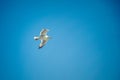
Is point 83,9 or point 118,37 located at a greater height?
point 83,9

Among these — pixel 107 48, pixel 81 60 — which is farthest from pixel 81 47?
pixel 107 48

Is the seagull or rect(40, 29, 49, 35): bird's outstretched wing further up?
rect(40, 29, 49, 35): bird's outstretched wing

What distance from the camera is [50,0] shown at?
214 cm

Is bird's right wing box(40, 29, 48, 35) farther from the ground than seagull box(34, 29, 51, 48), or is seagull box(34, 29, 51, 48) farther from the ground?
bird's right wing box(40, 29, 48, 35)

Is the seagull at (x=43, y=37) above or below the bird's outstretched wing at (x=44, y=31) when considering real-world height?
below

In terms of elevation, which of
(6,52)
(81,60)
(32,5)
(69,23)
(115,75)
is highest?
(32,5)

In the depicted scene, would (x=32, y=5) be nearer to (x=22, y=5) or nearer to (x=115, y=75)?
(x=22, y=5)

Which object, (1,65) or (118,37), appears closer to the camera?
Result: (1,65)

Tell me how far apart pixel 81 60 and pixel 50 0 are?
2.47 feet

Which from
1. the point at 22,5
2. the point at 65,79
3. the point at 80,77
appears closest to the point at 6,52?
the point at 22,5

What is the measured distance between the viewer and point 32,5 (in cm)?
211

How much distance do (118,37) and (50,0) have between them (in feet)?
2.84

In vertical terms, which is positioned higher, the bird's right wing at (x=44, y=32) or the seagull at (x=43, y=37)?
the bird's right wing at (x=44, y=32)

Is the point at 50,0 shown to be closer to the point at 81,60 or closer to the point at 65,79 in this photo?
the point at 81,60
